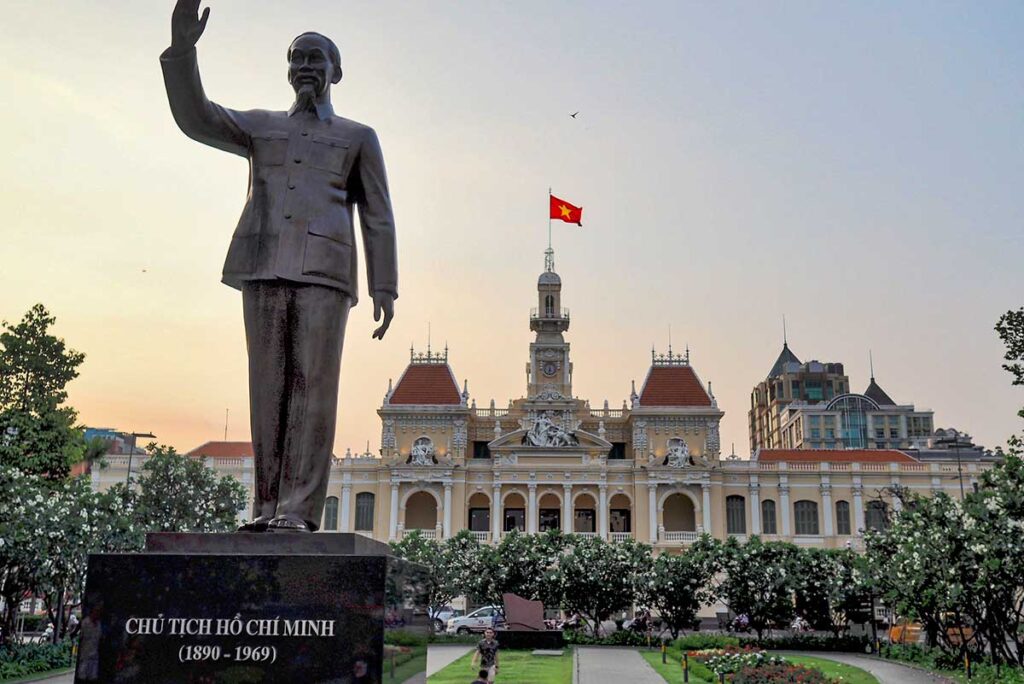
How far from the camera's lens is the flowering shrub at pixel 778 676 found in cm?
1648

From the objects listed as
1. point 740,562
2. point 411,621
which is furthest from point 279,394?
point 740,562

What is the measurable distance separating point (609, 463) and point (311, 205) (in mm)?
49024

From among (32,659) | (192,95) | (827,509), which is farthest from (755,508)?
(192,95)

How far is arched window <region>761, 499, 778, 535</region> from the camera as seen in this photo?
5278 centimetres

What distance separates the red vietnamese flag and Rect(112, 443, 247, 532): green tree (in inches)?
976

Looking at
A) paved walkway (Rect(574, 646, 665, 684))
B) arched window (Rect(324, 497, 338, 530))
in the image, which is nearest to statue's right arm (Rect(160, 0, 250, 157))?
paved walkway (Rect(574, 646, 665, 684))

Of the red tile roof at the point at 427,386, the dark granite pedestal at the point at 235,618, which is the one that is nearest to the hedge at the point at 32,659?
the dark granite pedestal at the point at 235,618

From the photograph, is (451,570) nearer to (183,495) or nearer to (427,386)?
(183,495)

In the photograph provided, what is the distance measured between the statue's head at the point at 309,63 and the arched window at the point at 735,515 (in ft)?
163

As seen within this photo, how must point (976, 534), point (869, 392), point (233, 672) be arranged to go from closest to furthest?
point (233, 672)
point (976, 534)
point (869, 392)

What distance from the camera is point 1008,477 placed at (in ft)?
55.8

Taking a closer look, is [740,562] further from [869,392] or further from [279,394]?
[869,392]

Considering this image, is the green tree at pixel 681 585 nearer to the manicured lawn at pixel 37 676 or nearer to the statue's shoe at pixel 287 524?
the manicured lawn at pixel 37 676

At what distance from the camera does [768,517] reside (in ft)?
174
